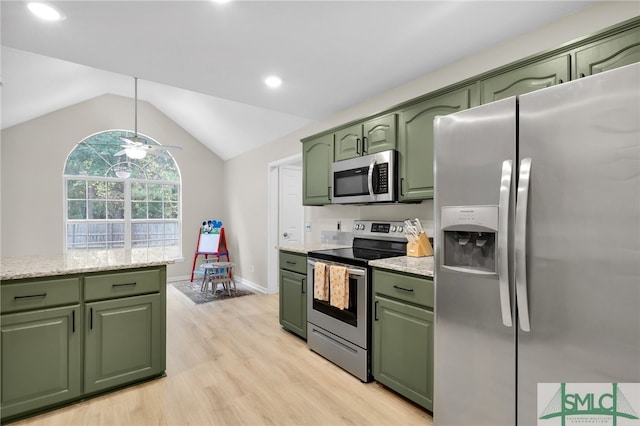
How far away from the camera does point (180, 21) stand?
1.92 metres

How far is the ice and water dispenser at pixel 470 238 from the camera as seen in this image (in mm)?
1430

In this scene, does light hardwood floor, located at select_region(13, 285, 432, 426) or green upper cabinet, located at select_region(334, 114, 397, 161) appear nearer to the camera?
light hardwood floor, located at select_region(13, 285, 432, 426)

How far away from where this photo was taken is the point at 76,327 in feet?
6.58

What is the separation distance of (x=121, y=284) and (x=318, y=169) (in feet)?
6.81

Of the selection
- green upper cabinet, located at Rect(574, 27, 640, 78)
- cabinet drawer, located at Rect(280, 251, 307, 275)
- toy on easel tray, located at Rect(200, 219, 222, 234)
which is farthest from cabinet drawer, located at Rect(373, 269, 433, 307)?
toy on easel tray, located at Rect(200, 219, 222, 234)

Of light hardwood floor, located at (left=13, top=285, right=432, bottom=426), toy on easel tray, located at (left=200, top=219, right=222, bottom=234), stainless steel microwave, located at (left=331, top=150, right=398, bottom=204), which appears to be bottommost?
light hardwood floor, located at (left=13, top=285, right=432, bottom=426)

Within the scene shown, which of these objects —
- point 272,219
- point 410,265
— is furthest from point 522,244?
point 272,219

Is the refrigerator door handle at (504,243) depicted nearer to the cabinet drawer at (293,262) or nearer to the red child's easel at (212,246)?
the cabinet drawer at (293,262)

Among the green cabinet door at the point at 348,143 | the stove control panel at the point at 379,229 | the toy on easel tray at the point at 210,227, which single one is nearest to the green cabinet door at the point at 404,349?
the stove control panel at the point at 379,229

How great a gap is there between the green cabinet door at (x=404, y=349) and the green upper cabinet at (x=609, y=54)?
4.93 feet

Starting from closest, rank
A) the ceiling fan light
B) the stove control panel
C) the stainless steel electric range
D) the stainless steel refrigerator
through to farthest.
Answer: the stainless steel refrigerator < the stainless steel electric range < the stove control panel < the ceiling fan light
